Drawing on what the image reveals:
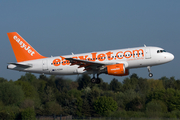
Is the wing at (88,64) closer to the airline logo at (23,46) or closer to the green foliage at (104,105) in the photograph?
the airline logo at (23,46)

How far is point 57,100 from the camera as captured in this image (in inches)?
3568

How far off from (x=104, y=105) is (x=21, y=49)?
129ft

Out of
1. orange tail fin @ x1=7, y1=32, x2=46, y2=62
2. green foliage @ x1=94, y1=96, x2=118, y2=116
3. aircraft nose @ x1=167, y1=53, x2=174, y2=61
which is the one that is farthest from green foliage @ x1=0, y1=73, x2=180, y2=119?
aircraft nose @ x1=167, y1=53, x2=174, y2=61

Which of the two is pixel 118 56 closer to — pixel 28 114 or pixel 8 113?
pixel 28 114

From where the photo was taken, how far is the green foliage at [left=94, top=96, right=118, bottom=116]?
8097 centimetres

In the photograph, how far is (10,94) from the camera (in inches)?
3438

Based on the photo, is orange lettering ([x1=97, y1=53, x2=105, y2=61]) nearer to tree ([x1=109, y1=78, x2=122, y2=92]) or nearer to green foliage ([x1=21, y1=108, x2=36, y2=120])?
green foliage ([x1=21, y1=108, x2=36, y2=120])

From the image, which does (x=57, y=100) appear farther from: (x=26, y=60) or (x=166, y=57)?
(x=166, y=57)

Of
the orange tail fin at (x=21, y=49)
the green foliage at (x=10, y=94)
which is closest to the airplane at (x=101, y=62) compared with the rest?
the orange tail fin at (x=21, y=49)

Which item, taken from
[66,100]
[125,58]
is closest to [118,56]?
[125,58]

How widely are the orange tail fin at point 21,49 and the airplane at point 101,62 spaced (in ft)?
2.37

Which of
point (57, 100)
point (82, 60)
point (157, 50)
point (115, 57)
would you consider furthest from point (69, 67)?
point (57, 100)

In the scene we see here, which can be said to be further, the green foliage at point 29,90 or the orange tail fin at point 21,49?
the green foliage at point 29,90

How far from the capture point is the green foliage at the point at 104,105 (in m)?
81.0
